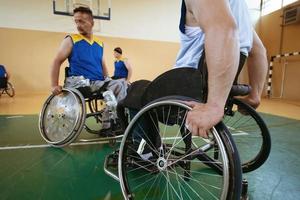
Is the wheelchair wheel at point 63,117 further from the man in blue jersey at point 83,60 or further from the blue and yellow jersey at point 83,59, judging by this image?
the blue and yellow jersey at point 83,59

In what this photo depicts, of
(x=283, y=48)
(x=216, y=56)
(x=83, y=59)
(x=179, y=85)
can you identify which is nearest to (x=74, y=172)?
(x=179, y=85)

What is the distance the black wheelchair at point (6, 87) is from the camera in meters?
5.41

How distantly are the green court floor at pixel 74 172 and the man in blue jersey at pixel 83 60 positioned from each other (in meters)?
0.52

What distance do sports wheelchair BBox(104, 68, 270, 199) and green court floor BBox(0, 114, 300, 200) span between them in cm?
15

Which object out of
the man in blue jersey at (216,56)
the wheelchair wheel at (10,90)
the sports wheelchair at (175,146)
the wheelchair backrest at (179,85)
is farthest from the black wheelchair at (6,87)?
the man in blue jersey at (216,56)

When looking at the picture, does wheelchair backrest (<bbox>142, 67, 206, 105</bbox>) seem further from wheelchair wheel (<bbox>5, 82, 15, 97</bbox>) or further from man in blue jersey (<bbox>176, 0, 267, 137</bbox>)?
wheelchair wheel (<bbox>5, 82, 15, 97</bbox>)

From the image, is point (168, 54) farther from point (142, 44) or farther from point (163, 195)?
point (163, 195)

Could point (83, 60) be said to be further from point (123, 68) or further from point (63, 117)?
point (123, 68)

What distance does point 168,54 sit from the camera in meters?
7.73

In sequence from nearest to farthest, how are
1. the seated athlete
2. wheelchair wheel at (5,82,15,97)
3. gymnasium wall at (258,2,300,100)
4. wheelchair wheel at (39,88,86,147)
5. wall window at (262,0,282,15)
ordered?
1. wheelchair wheel at (39,88,86,147)
2. the seated athlete
3. wheelchair wheel at (5,82,15,97)
4. gymnasium wall at (258,2,300,100)
5. wall window at (262,0,282,15)

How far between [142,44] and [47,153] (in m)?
6.08

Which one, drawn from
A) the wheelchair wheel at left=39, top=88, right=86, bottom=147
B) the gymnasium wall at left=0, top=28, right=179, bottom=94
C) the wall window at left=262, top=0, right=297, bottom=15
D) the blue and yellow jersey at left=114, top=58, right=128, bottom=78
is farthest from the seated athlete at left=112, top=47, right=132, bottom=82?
the wall window at left=262, top=0, right=297, bottom=15

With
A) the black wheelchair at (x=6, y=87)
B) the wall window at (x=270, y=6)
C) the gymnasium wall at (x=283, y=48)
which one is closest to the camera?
the black wheelchair at (x=6, y=87)

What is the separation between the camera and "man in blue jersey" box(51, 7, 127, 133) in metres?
2.05
